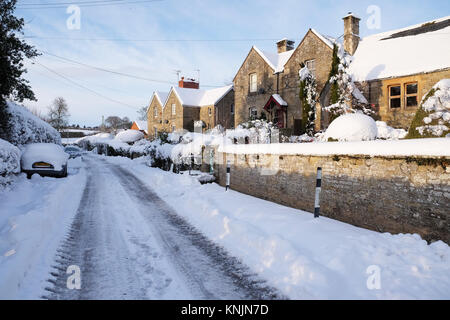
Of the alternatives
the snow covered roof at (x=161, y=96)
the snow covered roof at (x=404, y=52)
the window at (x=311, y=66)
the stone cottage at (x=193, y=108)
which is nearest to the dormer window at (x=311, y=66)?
the window at (x=311, y=66)

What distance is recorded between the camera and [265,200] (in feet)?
30.4

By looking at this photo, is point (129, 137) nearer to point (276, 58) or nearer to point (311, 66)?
point (276, 58)

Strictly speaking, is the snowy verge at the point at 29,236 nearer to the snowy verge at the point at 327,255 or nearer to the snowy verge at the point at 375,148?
the snowy verge at the point at 327,255

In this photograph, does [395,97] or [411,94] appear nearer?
[411,94]

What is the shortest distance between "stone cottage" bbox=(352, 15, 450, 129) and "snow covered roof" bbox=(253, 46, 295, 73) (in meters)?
5.82

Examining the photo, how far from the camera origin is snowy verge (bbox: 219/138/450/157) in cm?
472

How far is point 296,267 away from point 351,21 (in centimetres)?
1977

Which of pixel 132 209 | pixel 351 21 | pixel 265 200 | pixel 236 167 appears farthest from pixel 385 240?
pixel 351 21

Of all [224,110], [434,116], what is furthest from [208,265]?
[224,110]

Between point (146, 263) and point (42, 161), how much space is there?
34.6 ft

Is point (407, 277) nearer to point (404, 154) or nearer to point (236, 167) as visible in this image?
point (404, 154)

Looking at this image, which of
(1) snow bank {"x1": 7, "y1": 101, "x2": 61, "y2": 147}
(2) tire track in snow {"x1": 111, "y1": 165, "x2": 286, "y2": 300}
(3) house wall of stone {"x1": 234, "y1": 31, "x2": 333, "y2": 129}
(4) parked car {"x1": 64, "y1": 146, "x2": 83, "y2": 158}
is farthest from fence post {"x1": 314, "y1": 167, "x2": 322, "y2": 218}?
(4) parked car {"x1": 64, "y1": 146, "x2": 83, "y2": 158}

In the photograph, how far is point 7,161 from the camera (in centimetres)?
918
